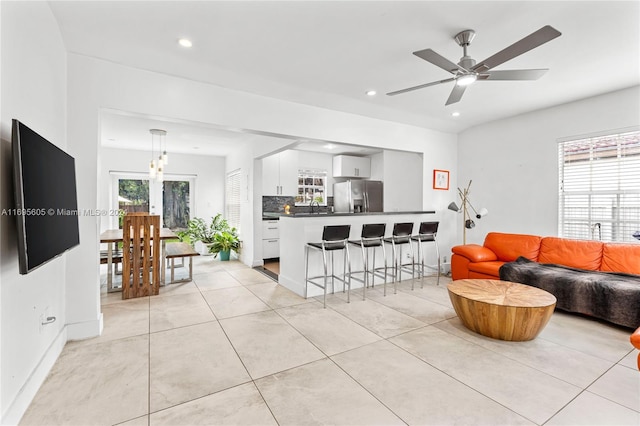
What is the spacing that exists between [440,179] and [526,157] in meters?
1.36

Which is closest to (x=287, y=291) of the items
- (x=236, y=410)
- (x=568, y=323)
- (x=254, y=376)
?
(x=254, y=376)

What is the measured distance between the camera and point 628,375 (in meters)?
2.21

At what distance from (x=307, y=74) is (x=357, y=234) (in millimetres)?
2447

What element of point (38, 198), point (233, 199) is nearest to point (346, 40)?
point (38, 198)

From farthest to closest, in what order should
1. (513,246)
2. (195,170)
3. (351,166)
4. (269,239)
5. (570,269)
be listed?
1. (195,170)
2. (351,166)
3. (269,239)
4. (513,246)
5. (570,269)

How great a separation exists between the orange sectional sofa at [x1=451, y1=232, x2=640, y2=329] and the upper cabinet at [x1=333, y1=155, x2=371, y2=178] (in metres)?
3.26

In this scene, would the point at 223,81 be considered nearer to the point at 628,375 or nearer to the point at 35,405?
the point at 35,405

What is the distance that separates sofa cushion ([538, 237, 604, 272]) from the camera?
3.75m

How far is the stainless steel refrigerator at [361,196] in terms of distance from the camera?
6.85m

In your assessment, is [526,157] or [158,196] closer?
[526,157]

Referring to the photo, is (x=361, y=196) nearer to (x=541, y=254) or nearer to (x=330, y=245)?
(x=330, y=245)

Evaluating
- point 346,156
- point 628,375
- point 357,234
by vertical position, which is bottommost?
point 628,375

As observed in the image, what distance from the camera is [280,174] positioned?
672 centimetres

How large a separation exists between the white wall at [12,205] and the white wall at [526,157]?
5.80m
